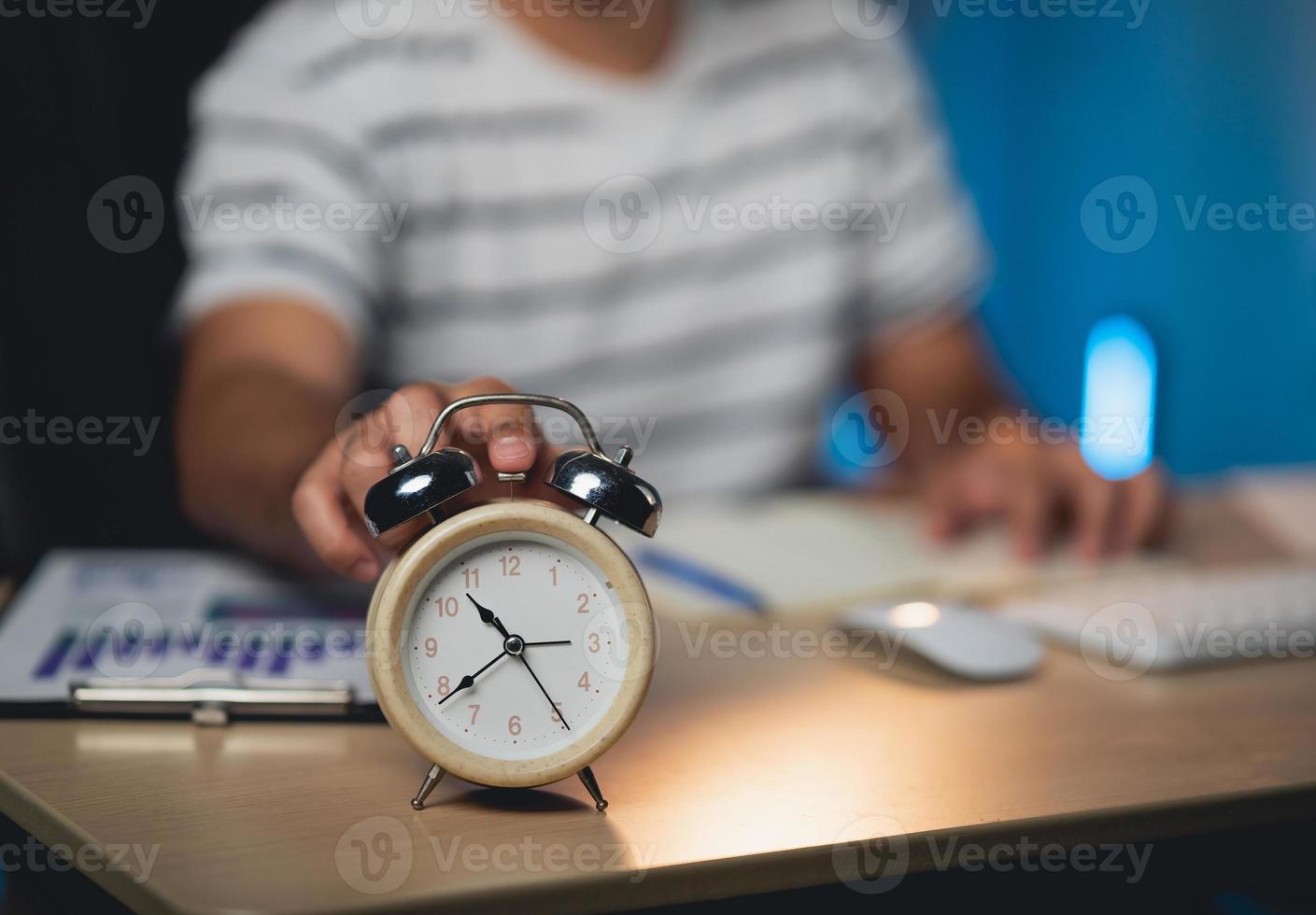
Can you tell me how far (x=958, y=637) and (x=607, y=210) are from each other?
92cm

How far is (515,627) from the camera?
26.7 inches

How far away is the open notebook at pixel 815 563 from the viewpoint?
1044 millimetres

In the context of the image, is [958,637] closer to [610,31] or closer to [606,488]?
[606,488]

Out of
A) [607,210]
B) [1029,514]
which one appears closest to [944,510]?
[1029,514]

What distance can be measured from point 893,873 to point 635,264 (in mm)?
1152

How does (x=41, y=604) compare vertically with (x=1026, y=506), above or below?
below

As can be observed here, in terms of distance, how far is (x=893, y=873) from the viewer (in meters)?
0.62

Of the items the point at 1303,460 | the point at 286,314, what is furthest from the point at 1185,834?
the point at 1303,460

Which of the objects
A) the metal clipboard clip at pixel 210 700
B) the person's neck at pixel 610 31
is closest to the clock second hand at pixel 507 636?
the metal clipboard clip at pixel 210 700

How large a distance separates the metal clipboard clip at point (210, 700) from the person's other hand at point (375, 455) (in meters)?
0.11

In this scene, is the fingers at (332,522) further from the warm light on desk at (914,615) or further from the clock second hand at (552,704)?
the warm light on desk at (914,615)

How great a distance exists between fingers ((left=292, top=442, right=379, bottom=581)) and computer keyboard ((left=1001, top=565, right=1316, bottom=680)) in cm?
56

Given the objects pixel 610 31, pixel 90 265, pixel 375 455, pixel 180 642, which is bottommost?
pixel 90 265

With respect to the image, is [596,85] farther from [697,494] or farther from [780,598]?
[780,598]
